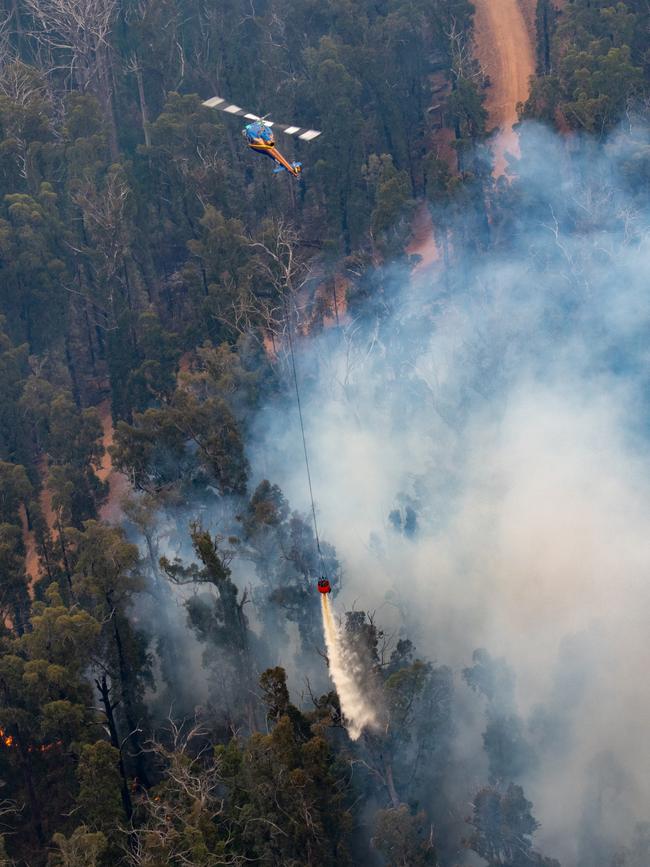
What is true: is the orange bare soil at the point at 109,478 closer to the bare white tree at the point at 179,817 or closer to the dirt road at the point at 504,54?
the bare white tree at the point at 179,817

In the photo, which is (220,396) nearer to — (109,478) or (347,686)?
(109,478)

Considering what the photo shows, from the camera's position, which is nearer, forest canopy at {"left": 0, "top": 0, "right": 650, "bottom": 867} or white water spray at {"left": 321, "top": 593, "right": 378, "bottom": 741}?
forest canopy at {"left": 0, "top": 0, "right": 650, "bottom": 867}

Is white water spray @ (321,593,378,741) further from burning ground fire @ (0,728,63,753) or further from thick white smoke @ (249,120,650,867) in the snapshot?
burning ground fire @ (0,728,63,753)

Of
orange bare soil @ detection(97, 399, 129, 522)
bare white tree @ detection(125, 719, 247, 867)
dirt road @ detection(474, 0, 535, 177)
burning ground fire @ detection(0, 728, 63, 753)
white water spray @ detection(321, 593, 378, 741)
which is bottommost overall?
bare white tree @ detection(125, 719, 247, 867)

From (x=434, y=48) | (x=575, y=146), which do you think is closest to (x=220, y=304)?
(x=575, y=146)

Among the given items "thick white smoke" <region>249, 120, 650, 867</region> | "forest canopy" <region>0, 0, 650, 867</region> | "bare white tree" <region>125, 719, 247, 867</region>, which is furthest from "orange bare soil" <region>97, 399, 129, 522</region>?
"bare white tree" <region>125, 719, 247, 867</region>

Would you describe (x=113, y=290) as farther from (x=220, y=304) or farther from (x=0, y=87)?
(x=0, y=87)

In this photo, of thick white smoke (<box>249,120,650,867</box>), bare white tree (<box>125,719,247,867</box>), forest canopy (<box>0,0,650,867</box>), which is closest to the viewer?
bare white tree (<box>125,719,247,867</box>)
